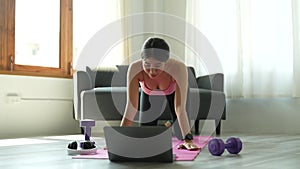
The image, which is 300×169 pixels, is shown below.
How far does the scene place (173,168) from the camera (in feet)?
5.08

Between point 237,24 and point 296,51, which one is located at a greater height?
point 237,24

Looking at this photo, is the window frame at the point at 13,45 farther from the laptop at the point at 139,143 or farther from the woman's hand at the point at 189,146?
the laptop at the point at 139,143

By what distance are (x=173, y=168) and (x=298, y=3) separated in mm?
2871

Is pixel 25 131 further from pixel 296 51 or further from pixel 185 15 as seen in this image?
pixel 296 51

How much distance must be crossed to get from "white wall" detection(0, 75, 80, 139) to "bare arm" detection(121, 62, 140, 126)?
6.18ft

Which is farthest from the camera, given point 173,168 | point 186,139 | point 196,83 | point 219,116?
point 196,83

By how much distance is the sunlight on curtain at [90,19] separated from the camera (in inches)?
174

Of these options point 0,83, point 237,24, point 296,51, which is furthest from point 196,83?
point 0,83

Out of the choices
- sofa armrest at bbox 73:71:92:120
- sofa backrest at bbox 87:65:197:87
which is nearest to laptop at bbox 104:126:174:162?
sofa armrest at bbox 73:71:92:120

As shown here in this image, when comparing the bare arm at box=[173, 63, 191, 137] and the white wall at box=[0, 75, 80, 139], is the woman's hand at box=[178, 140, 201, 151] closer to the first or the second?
the bare arm at box=[173, 63, 191, 137]

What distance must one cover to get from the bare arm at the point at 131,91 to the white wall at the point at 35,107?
188 centimetres

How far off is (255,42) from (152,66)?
2.37m

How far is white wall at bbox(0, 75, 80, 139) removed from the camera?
3729 mm

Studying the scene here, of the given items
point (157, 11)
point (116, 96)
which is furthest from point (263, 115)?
point (157, 11)
